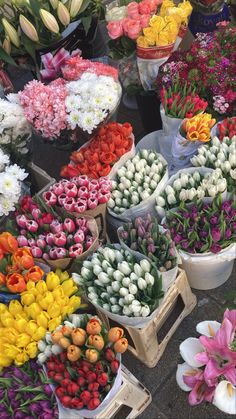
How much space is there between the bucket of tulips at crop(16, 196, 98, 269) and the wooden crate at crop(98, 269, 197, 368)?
1.00 feet

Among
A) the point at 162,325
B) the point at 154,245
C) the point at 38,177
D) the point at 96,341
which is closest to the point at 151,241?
the point at 154,245

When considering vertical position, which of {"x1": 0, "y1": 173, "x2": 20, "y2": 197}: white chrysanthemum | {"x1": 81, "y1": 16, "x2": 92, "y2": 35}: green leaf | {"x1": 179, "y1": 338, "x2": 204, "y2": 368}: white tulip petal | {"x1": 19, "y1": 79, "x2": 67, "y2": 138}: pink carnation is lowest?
{"x1": 179, "y1": 338, "x2": 204, "y2": 368}: white tulip petal

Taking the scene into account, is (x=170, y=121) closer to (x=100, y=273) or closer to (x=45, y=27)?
(x=45, y=27)

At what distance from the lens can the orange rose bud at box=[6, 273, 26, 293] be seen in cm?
175

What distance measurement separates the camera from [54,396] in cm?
162

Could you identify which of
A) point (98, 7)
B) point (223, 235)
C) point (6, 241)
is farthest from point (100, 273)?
point (98, 7)

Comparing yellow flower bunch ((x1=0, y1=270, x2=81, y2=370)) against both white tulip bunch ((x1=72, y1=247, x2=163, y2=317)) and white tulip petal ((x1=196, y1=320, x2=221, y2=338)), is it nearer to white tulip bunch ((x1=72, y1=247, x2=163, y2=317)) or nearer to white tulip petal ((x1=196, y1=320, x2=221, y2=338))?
white tulip bunch ((x1=72, y1=247, x2=163, y2=317))

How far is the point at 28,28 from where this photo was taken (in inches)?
88.0

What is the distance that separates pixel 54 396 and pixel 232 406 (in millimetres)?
670

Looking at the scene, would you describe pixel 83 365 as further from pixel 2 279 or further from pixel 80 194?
pixel 80 194

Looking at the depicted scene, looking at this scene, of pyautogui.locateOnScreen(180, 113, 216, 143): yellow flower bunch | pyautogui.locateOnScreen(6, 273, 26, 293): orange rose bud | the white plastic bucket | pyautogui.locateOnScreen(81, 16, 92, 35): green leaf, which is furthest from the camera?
pyautogui.locateOnScreen(81, 16, 92, 35): green leaf

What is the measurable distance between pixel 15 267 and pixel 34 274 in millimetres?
129

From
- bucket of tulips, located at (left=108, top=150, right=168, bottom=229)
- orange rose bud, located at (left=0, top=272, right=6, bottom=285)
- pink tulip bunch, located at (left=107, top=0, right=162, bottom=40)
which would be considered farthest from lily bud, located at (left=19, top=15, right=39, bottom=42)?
orange rose bud, located at (left=0, top=272, right=6, bottom=285)

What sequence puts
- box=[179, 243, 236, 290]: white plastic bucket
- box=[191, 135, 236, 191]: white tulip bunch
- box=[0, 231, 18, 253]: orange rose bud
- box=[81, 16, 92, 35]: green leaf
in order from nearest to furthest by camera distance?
box=[0, 231, 18, 253]: orange rose bud → box=[179, 243, 236, 290]: white plastic bucket → box=[191, 135, 236, 191]: white tulip bunch → box=[81, 16, 92, 35]: green leaf
